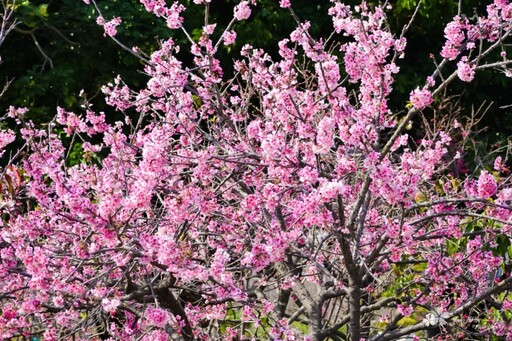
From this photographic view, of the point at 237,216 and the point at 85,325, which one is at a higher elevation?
the point at 237,216

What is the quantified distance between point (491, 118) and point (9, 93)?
25.0ft

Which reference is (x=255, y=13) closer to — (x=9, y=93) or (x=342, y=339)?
(x=9, y=93)

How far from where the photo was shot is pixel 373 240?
176 inches

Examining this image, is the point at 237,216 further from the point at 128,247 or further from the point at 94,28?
the point at 94,28

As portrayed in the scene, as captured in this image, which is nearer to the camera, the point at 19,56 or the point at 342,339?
the point at 342,339

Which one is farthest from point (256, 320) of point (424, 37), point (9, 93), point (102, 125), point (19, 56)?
point (424, 37)

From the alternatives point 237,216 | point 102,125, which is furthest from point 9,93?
point 237,216

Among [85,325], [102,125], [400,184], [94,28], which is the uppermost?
[400,184]

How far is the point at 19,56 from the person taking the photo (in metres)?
10.9

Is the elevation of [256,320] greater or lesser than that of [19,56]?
greater

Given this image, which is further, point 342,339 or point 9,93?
point 9,93

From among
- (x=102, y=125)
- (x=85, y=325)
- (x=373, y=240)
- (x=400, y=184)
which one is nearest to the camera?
(x=400, y=184)

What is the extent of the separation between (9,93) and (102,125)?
6.00 metres

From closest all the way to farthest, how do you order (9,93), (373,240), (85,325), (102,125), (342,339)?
(85,325), (373,240), (102,125), (342,339), (9,93)
